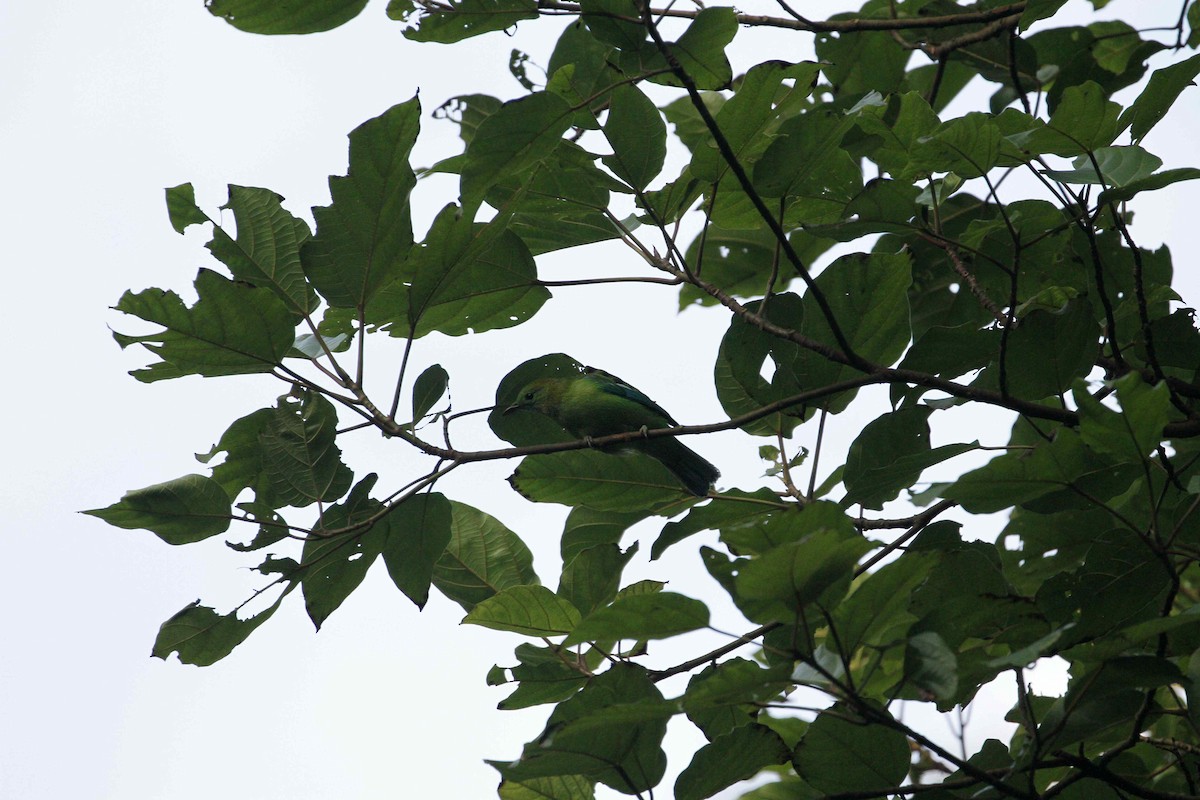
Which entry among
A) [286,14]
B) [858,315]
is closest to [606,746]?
[858,315]

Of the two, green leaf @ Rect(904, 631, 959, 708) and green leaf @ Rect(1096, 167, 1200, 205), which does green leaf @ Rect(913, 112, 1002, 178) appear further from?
green leaf @ Rect(904, 631, 959, 708)

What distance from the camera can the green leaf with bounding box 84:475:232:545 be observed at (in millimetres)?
2861

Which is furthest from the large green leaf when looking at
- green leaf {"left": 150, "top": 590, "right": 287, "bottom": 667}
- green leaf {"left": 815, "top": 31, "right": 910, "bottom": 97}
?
green leaf {"left": 815, "top": 31, "right": 910, "bottom": 97}

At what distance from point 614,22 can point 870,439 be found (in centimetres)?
135

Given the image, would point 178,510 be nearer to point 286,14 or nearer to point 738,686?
point 286,14

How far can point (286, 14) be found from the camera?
300cm

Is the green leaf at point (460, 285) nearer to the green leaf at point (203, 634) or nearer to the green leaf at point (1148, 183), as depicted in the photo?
the green leaf at point (203, 634)

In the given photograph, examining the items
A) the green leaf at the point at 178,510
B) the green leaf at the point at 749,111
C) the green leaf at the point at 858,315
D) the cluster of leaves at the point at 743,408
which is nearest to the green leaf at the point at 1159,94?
the cluster of leaves at the point at 743,408

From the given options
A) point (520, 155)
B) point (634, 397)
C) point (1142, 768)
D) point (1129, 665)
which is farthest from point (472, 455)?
point (634, 397)

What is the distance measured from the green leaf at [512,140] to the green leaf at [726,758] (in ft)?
4.91

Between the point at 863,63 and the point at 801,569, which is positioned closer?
the point at 801,569

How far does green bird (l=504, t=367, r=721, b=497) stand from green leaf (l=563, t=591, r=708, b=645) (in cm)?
270

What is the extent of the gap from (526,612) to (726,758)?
709mm

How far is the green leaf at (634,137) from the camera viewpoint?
2.94 m
